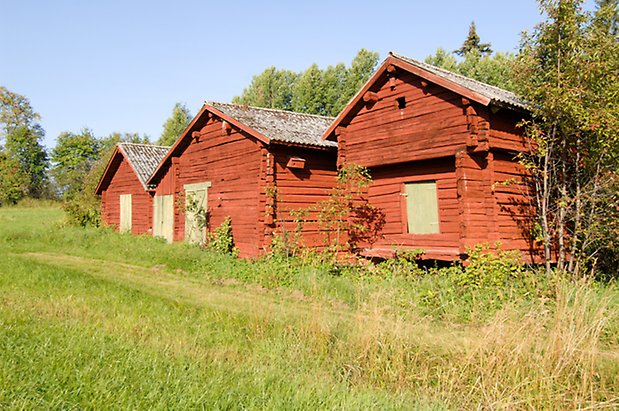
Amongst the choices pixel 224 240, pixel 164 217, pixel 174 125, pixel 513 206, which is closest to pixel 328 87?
pixel 174 125

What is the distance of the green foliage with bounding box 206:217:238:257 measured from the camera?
14742 mm

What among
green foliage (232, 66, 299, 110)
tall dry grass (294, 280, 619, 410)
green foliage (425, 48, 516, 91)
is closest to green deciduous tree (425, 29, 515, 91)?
green foliage (425, 48, 516, 91)

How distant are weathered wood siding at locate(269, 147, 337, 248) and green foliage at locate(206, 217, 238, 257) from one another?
2.01 meters

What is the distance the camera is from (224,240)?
1486cm

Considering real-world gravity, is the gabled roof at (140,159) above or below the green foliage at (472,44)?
below

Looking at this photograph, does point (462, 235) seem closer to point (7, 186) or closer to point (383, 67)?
point (383, 67)

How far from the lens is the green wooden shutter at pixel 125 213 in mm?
23045

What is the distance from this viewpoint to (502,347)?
4293 millimetres

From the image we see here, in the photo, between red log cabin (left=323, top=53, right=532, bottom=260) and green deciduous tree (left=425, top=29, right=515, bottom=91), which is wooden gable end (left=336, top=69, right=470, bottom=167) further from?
green deciduous tree (left=425, top=29, right=515, bottom=91)

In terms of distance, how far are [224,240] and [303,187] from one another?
129 inches

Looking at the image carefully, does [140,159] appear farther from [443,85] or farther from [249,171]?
[443,85]

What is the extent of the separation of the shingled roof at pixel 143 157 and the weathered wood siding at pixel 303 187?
9320mm

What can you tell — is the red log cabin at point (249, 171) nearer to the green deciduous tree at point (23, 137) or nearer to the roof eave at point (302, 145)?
the roof eave at point (302, 145)

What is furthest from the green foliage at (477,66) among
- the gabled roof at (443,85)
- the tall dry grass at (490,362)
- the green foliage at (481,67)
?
the tall dry grass at (490,362)
